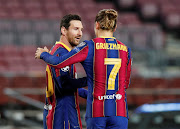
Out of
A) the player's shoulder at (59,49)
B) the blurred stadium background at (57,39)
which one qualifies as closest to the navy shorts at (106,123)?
the player's shoulder at (59,49)

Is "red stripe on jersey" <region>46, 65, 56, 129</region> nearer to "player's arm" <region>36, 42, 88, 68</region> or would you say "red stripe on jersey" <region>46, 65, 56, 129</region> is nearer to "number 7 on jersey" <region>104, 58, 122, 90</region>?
"player's arm" <region>36, 42, 88, 68</region>

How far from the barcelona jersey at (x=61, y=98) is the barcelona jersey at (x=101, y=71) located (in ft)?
1.54

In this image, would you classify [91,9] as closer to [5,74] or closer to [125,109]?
[5,74]

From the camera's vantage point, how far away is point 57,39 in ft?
50.0

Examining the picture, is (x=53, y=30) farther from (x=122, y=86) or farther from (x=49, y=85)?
(x=122, y=86)

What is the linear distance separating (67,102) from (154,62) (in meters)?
9.79

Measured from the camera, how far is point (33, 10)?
17.8 metres

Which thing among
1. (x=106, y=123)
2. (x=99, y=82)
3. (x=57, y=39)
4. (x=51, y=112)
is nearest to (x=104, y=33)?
(x=99, y=82)

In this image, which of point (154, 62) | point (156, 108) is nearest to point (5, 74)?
point (154, 62)

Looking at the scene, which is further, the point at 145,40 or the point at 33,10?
the point at 33,10

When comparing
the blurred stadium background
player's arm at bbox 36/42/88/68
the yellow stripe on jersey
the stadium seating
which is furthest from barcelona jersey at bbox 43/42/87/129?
the stadium seating

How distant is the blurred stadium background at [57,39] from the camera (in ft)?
36.0

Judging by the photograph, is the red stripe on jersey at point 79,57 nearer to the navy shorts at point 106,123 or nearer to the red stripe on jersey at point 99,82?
the red stripe on jersey at point 99,82

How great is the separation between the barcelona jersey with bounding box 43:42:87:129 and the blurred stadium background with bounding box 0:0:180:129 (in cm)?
540
